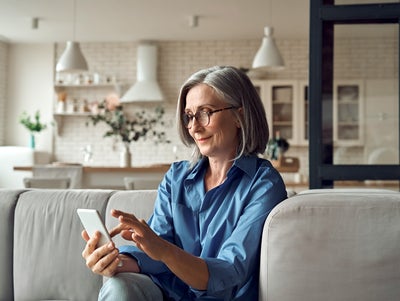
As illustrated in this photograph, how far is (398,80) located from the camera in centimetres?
297

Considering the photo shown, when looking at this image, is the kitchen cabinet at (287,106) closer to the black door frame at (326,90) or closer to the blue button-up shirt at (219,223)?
the black door frame at (326,90)

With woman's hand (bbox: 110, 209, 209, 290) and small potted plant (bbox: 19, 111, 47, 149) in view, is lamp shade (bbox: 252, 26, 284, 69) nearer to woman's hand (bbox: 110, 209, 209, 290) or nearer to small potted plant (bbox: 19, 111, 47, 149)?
small potted plant (bbox: 19, 111, 47, 149)

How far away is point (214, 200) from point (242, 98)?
1.07 feet

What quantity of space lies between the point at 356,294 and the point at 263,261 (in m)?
0.26

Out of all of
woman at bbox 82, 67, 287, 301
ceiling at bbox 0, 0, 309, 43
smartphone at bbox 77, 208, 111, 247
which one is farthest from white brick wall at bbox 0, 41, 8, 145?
smartphone at bbox 77, 208, 111, 247

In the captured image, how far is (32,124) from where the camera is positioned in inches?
393

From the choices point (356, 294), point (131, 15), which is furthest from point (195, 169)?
point (131, 15)

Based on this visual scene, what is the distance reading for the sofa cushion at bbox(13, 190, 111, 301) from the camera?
8.46 feet

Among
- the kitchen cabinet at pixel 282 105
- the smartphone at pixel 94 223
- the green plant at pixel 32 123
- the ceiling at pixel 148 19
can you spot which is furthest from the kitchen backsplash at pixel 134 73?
the smartphone at pixel 94 223

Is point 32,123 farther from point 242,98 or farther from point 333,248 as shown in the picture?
point 333,248

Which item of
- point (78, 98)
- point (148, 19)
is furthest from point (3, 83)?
point (148, 19)

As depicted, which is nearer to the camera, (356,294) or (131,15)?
(356,294)

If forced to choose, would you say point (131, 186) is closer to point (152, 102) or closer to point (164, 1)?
point (164, 1)

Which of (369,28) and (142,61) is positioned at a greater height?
(142,61)
